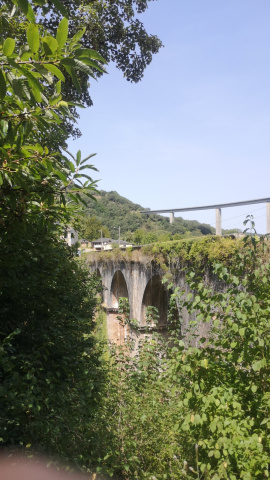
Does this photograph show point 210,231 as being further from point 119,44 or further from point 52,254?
point 52,254

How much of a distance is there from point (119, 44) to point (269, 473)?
8.51 meters

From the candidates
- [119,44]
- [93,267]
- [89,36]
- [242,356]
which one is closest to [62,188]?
[242,356]

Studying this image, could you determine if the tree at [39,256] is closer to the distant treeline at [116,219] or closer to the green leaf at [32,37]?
the green leaf at [32,37]

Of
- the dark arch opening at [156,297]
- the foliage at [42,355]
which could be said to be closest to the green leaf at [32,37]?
the foliage at [42,355]

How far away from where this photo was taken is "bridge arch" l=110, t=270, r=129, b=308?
18.3 meters

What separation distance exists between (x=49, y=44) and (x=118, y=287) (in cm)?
1809

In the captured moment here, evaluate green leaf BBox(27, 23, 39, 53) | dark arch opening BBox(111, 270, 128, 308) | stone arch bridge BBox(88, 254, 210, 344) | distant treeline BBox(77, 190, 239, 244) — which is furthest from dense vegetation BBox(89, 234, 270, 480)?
distant treeline BBox(77, 190, 239, 244)

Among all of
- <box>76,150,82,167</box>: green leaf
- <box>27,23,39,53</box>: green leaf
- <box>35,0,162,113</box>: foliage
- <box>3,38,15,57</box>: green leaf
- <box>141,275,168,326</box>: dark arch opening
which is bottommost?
<box>141,275,168,326</box>: dark arch opening

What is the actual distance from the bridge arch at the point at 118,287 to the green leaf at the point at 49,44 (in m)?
15.8

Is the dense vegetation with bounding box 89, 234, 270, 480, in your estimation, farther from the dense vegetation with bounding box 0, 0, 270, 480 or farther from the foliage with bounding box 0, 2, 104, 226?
the foliage with bounding box 0, 2, 104, 226

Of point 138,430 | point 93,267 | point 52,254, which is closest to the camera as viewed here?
point 138,430

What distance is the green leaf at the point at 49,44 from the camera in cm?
161

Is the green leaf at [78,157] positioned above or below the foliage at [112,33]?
below

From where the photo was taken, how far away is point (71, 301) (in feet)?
17.5
